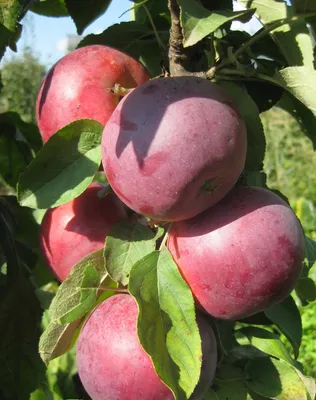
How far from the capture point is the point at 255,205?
840mm

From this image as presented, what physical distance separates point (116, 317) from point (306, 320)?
7.20 feet

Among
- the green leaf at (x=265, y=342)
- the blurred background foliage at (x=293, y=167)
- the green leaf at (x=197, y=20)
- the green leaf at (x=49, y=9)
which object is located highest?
the green leaf at (x=197, y=20)

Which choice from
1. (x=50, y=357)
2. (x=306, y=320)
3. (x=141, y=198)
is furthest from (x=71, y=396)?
(x=306, y=320)

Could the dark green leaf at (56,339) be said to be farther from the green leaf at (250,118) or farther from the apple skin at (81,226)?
the green leaf at (250,118)

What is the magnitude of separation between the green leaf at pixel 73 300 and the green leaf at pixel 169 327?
4.3 inches

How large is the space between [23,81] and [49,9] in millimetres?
8467

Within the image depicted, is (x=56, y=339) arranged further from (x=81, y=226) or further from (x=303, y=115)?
(x=303, y=115)

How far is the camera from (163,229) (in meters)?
0.94

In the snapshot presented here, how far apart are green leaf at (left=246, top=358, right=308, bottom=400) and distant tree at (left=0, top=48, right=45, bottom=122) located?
22.8 feet

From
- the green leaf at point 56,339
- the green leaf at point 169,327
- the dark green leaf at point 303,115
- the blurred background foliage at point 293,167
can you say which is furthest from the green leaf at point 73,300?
the blurred background foliage at point 293,167

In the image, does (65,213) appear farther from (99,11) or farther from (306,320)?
(306,320)

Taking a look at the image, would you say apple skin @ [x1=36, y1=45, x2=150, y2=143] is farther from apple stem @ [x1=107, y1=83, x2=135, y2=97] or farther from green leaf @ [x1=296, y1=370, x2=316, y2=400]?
green leaf @ [x1=296, y1=370, x2=316, y2=400]

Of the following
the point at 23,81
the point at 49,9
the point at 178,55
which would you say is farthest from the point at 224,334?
the point at 23,81

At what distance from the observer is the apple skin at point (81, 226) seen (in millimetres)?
999
